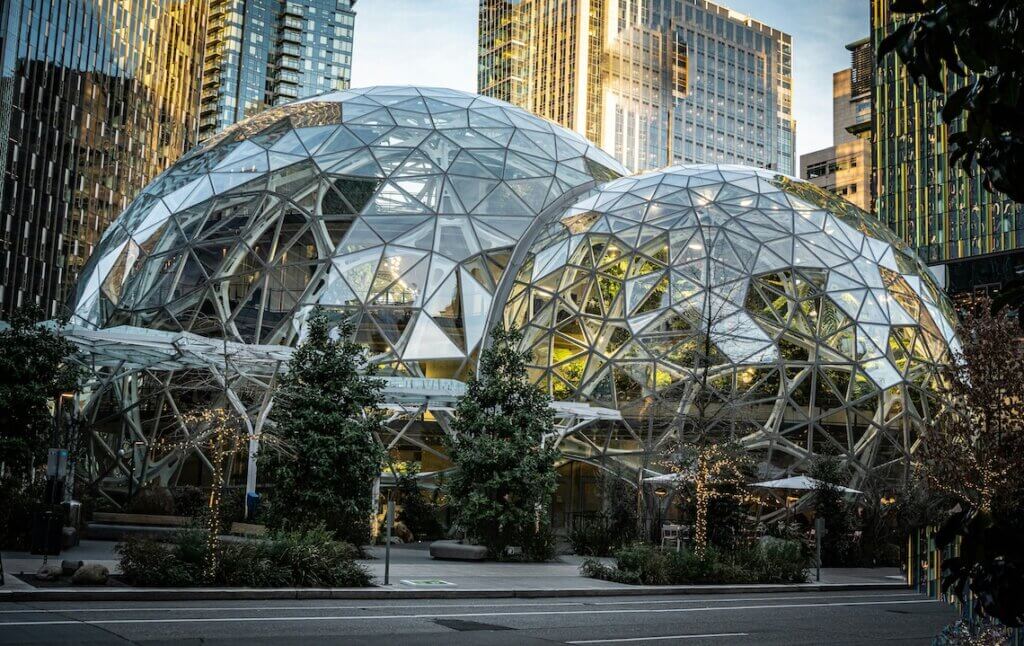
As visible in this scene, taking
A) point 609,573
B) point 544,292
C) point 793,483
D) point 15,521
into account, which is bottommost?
point 609,573

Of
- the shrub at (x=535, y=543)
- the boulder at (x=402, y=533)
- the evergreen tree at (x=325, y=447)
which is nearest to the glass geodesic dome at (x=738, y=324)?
the boulder at (x=402, y=533)

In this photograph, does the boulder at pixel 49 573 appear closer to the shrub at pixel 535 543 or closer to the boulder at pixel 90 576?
the boulder at pixel 90 576

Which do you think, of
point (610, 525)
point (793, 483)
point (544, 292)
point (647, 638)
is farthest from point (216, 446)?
point (647, 638)

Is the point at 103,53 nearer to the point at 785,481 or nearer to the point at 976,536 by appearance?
the point at 785,481

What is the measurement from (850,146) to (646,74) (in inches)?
1302

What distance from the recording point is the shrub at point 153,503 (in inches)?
1220

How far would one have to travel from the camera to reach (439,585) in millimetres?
20297

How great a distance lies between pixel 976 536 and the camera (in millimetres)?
3908

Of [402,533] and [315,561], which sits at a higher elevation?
[315,561]

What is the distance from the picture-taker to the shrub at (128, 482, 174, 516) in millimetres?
30984

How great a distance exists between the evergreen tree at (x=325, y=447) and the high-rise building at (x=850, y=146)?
133883mm

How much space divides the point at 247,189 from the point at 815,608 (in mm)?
25543

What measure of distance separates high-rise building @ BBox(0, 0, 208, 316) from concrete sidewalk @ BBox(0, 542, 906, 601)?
65037 mm

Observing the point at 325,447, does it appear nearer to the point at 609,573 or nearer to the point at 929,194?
the point at 609,573
